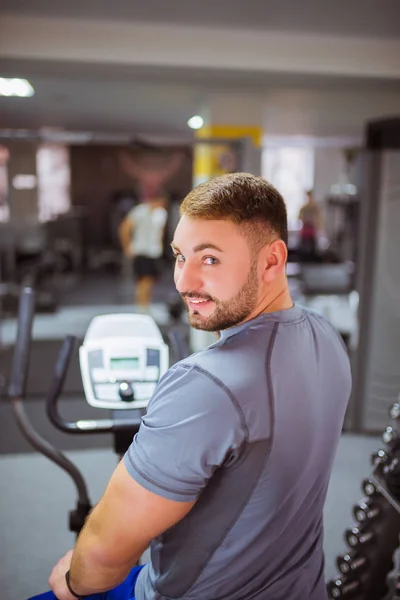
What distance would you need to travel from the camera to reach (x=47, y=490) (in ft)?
10.1

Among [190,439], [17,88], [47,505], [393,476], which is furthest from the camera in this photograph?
[17,88]

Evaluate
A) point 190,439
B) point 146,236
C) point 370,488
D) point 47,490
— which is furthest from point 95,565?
point 146,236

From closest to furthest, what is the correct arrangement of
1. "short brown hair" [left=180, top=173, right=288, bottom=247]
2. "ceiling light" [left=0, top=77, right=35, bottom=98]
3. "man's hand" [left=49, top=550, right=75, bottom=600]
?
"short brown hair" [left=180, top=173, right=288, bottom=247], "man's hand" [left=49, top=550, right=75, bottom=600], "ceiling light" [left=0, top=77, right=35, bottom=98]

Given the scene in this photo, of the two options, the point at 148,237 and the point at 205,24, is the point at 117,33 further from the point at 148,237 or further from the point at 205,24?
the point at 148,237

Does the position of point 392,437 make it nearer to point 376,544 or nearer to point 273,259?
point 376,544

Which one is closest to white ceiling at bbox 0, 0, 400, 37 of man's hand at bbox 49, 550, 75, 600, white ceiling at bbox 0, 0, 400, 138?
white ceiling at bbox 0, 0, 400, 138

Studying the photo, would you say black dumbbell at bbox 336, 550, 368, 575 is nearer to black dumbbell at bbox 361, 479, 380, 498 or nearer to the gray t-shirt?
black dumbbell at bbox 361, 479, 380, 498

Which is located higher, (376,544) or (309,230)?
(309,230)

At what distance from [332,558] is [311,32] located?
11.7ft

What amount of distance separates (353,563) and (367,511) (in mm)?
183

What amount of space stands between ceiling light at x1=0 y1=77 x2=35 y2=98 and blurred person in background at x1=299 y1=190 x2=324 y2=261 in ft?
11.5

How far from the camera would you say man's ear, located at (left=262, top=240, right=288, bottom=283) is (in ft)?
3.13

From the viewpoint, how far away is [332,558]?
2.51 metres

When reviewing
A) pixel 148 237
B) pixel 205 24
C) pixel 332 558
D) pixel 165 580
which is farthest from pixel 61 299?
pixel 165 580
